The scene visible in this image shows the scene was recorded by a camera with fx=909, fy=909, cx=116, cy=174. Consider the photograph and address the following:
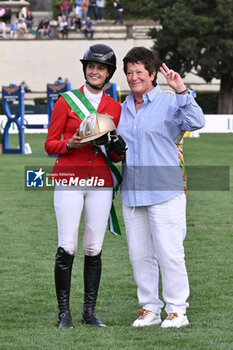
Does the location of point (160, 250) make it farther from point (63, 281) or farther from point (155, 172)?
point (63, 281)

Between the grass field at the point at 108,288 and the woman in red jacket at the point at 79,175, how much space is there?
0.42 m

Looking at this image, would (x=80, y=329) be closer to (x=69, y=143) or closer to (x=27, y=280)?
(x=69, y=143)

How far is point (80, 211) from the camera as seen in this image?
6.53m

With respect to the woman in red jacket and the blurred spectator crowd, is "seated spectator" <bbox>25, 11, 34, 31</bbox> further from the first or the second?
the woman in red jacket

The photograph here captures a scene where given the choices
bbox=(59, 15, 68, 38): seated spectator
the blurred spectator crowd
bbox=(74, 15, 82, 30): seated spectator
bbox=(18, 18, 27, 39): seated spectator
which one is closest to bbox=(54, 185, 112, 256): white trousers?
the blurred spectator crowd

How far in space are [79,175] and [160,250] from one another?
31.8 inches

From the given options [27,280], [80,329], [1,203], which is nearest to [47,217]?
[1,203]

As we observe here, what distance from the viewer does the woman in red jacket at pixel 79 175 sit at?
6.48m

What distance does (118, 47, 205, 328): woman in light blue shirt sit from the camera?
6496 millimetres

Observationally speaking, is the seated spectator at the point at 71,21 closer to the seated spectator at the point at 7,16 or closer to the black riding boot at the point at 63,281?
the seated spectator at the point at 7,16

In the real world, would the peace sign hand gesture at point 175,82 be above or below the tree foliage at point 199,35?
above

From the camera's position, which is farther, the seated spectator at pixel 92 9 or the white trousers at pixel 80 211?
the seated spectator at pixel 92 9

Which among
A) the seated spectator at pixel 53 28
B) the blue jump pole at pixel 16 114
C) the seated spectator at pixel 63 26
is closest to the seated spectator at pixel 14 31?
the seated spectator at pixel 53 28

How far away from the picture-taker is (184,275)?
6.66m
